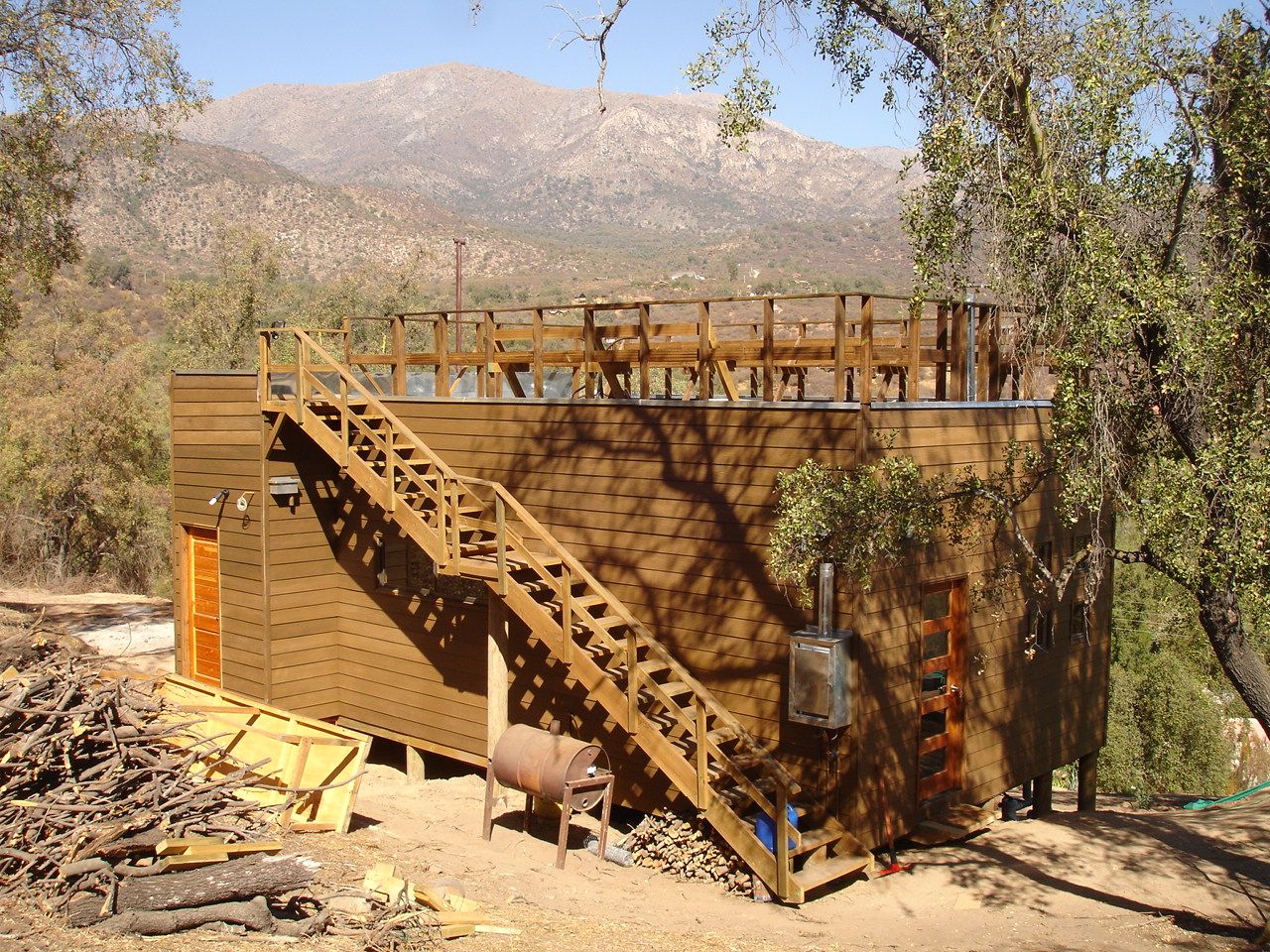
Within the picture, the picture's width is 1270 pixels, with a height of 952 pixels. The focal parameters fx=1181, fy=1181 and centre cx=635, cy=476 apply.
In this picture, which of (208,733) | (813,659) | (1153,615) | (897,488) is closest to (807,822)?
(813,659)

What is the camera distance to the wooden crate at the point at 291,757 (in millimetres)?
10086

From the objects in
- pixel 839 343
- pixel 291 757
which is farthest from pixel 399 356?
pixel 839 343

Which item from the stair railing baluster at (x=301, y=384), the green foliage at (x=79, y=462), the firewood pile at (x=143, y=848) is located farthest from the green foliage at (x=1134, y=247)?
the green foliage at (x=79, y=462)

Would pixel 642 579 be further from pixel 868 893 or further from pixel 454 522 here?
pixel 868 893

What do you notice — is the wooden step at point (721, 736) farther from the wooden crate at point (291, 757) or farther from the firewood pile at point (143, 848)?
the wooden crate at point (291, 757)

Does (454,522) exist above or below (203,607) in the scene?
above

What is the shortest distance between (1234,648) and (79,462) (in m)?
24.7

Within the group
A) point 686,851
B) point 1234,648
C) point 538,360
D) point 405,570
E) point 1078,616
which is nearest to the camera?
point 1234,648

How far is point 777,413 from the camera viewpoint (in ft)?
32.2

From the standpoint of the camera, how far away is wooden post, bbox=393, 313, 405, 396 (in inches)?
527

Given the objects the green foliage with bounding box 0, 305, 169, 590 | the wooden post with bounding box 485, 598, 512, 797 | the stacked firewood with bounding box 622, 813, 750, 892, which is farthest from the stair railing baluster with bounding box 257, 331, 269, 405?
the green foliage with bounding box 0, 305, 169, 590

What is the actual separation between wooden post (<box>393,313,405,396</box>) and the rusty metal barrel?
4812 mm

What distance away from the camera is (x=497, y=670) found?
11539 millimetres

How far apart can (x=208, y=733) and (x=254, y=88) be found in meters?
185
